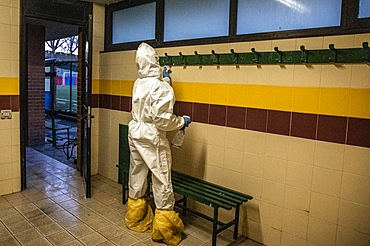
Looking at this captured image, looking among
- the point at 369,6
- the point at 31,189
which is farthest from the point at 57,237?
the point at 369,6

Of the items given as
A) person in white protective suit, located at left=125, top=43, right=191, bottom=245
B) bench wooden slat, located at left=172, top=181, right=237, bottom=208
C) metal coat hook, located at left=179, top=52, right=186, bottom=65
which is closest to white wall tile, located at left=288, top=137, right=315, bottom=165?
bench wooden slat, located at left=172, top=181, right=237, bottom=208

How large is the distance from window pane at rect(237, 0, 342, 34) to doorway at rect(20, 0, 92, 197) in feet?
5.69

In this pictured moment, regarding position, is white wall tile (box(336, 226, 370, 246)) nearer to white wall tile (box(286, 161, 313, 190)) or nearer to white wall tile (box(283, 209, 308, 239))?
white wall tile (box(283, 209, 308, 239))

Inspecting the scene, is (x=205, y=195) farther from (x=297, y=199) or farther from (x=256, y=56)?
(x=256, y=56)

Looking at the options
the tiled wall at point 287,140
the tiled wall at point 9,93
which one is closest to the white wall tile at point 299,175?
the tiled wall at point 287,140

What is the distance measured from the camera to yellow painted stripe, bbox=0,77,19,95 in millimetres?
3627

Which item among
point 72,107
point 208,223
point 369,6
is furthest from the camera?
point 72,107

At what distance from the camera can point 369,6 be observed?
7.26 ft

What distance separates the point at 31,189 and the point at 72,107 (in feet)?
19.0

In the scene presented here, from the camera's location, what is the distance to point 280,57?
8.45 feet

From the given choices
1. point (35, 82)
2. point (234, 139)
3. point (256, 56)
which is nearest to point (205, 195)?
point (234, 139)

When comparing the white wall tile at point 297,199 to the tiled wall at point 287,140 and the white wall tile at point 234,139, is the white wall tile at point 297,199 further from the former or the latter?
the white wall tile at point 234,139

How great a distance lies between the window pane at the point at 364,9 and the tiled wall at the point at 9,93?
350cm

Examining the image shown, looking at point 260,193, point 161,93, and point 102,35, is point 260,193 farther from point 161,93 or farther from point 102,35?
point 102,35
